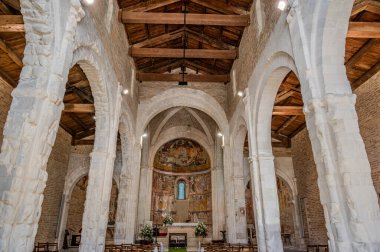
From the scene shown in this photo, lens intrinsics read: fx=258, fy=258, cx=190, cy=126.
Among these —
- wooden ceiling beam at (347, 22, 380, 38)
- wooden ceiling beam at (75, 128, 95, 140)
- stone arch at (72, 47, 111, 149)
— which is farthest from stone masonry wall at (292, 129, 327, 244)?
wooden ceiling beam at (75, 128, 95, 140)

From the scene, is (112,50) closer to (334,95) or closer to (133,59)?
(133,59)

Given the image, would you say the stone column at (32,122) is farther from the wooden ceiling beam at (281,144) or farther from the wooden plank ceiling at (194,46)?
the wooden ceiling beam at (281,144)

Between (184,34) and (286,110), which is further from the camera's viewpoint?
(184,34)

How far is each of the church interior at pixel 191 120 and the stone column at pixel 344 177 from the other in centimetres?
2

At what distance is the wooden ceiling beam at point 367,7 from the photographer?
669 cm

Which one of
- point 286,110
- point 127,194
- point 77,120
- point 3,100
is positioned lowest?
point 127,194

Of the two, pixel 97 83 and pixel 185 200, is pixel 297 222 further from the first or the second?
pixel 97 83

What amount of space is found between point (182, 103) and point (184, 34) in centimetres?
368

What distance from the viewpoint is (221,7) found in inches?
406

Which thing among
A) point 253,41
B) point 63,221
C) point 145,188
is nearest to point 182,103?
point 253,41

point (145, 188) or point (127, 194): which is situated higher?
point (145, 188)

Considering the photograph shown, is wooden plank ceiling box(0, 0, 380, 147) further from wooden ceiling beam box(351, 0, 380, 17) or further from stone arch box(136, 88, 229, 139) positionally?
stone arch box(136, 88, 229, 139)

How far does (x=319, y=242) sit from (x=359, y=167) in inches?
416

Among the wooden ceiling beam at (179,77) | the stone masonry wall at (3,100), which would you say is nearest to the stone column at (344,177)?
the wooden ceiling beam at (179,77)
